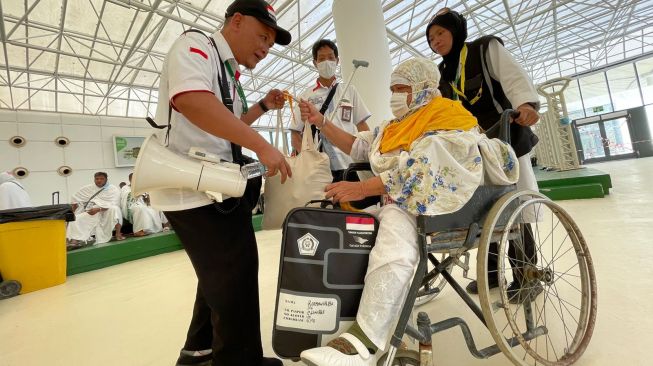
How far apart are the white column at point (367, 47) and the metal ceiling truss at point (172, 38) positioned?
473 centimetres

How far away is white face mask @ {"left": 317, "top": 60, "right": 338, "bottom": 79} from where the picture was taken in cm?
192

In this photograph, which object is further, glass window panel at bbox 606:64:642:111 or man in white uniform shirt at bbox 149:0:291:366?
glass window panel at bbox 606:64:642:111

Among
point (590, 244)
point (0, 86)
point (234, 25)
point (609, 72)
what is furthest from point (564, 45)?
point (0, 86)

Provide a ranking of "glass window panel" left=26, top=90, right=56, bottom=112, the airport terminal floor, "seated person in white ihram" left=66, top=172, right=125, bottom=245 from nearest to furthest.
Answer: the airport terminal floor < "seated person in white ihram" left=66, top=172, right=125, bottom=245 < "glass window panel" left=26, top=90, right=56, bottom=112

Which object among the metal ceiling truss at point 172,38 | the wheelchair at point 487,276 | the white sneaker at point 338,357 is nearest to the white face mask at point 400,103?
the wheelchair at point 487,276

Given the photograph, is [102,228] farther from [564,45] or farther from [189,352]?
[564,45]

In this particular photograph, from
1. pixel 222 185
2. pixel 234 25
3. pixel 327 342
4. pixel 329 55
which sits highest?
pixel 329 55

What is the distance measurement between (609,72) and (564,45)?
258 centimetres

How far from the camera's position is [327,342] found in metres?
0.82

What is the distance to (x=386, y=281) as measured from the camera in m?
0.81

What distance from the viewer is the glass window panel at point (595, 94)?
1432 cm

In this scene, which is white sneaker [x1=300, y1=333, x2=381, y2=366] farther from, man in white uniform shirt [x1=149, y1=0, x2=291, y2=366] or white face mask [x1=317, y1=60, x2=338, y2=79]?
white face mask [x1=317, y1=60, x2=338, y2=79]

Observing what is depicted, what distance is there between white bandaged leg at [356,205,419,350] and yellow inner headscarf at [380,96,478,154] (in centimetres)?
33

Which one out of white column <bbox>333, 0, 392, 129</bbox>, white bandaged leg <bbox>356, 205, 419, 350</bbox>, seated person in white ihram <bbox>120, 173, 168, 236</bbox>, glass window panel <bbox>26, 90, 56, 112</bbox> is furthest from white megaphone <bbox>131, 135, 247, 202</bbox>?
glass window panel <bbox>26, 90, 56, 112</bbox>
